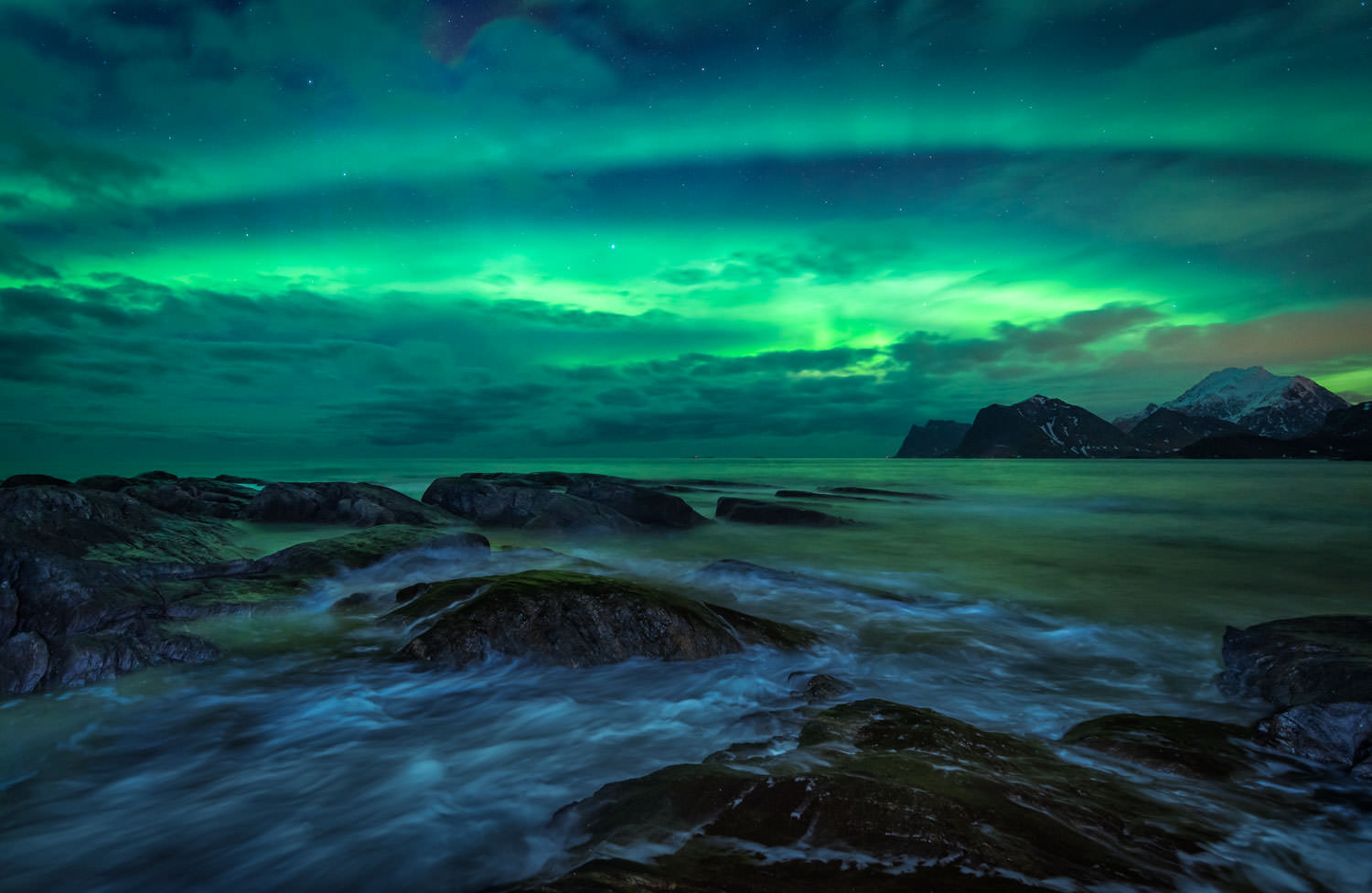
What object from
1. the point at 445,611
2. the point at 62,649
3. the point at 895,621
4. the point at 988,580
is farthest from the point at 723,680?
the point at 988,580

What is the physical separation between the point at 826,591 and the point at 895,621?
1687mm

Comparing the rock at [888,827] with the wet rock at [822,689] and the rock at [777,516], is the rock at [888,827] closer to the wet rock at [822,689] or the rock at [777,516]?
the wet rock at [822,689]

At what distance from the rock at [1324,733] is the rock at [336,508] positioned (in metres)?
16.7

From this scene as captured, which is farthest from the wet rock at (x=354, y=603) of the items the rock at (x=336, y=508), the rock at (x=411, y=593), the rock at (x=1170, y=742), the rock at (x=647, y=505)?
the rock at (x=647, y=505)

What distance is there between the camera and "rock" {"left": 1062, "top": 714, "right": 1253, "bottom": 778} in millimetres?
4234

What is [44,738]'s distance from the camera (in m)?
4.62

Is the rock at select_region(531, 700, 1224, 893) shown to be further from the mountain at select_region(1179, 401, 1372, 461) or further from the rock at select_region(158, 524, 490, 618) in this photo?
the mountain at select_region(1179, 401, 1372, 461)

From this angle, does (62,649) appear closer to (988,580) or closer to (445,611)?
(445,611)

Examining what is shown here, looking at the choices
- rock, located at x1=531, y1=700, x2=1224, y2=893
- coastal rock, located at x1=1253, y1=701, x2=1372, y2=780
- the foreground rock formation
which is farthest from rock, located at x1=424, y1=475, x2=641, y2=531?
coastal rock, located at x1=1253, y1=701, x2=1372, y2=780

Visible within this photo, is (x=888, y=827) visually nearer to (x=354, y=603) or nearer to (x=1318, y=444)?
(x=354, y=603)

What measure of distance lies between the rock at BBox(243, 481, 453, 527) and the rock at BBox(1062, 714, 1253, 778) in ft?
51.4

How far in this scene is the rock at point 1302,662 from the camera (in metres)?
5.09

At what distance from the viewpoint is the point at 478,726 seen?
5168mm

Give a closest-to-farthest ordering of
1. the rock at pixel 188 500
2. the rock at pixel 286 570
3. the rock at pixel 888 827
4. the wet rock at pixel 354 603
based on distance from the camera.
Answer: the rock at pixel 888 827 → the rock at pixel 286 570 → the wet rock at pixel 354 603 → the rock at pixel 188 500
